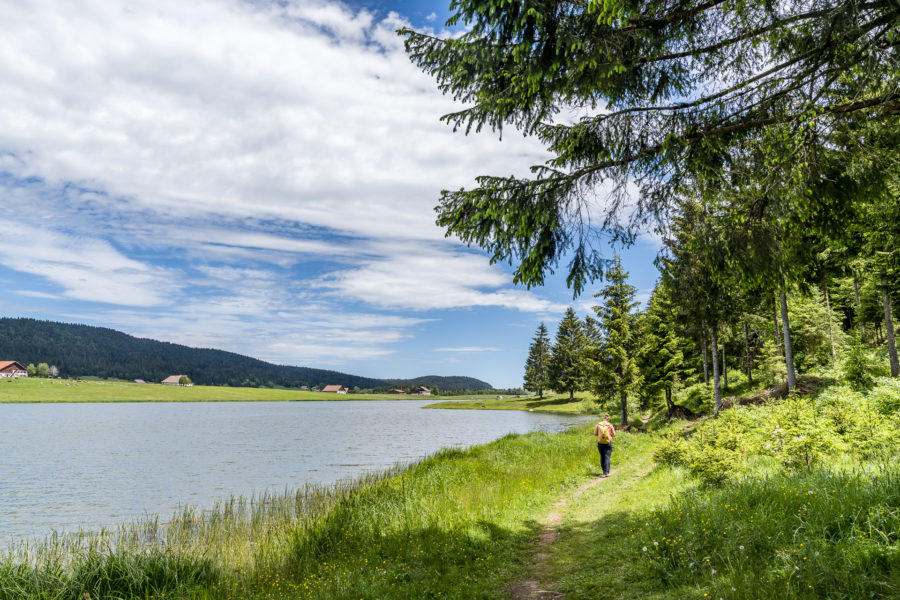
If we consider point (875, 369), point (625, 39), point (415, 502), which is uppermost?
point (625, 39)

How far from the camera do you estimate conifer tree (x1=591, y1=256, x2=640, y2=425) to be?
34.1 m

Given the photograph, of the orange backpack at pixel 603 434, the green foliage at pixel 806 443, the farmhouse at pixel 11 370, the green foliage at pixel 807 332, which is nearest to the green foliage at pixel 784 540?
the green foliage at pixel 806 443

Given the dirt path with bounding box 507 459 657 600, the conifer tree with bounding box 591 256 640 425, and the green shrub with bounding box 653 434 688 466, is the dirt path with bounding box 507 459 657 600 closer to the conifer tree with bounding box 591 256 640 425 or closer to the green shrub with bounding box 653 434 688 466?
the green shrub with bounding box 653 434 688 466

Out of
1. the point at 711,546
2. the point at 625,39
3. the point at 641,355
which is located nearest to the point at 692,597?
the point at 711,546

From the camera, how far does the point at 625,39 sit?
609cm

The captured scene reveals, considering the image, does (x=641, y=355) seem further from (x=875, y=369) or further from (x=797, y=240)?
(x=797, y=240)

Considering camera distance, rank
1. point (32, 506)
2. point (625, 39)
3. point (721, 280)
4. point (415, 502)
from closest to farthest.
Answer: point (625, 39)
point (721, 280)
point (415, 502)
point (32, 506)

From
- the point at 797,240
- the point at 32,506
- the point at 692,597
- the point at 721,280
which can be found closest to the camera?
the point at 692,597

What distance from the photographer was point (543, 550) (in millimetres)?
8656

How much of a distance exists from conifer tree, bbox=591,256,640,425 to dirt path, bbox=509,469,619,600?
20786 millimetres

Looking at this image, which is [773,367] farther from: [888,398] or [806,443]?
[806,443]

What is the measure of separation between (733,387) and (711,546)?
33735 mm

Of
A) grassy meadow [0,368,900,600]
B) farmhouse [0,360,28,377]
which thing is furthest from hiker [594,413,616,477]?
farmhouse [0,360,28,377]

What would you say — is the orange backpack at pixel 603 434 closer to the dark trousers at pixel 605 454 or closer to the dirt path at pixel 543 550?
the dark trousers at pixel 605 454
